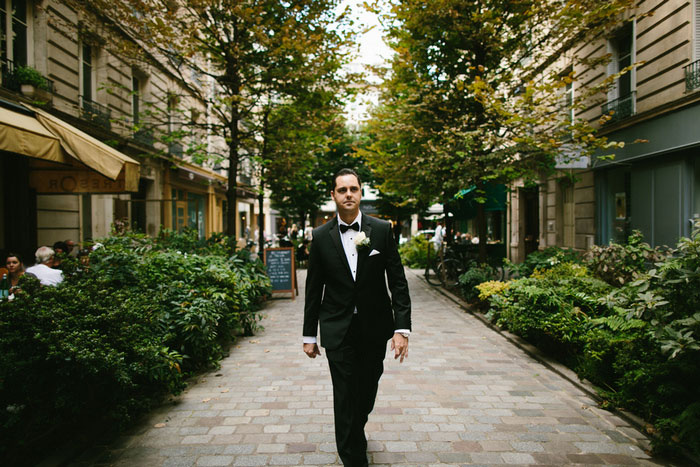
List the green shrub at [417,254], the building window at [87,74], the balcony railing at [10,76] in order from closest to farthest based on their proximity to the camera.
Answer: the balcony railing at [10,76], the building window at [87,74], the green shrub at [417,254]

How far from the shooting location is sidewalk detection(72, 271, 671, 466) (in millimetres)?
3363

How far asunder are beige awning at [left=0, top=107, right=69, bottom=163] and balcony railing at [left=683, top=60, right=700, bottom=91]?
38.3ft

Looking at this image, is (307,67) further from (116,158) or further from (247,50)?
(116,158)

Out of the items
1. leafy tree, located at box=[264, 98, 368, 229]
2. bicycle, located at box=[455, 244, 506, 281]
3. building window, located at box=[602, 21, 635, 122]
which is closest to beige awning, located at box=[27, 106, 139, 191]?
leafy tree, located at box=[264, 98, 368, 229]

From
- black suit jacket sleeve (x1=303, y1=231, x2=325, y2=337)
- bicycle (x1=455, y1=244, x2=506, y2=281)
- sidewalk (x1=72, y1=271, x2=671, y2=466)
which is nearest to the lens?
black suit jacket sleeve (x1=303, y1=231, x2=325, y2=337)

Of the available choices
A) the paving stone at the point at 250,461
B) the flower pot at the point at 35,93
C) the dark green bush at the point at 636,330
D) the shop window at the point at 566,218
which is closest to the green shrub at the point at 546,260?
the dark green bush at the point at 636,330

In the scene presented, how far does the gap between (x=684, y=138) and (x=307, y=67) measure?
8.33m

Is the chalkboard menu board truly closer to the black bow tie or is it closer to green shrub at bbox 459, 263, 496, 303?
green shrub at bbox 459, 263, 496, 303

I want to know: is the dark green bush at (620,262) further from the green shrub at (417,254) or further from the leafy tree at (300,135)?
the green shrub at (417,254)

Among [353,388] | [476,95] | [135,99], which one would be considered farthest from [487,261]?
[135,99]

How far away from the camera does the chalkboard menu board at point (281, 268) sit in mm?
11086

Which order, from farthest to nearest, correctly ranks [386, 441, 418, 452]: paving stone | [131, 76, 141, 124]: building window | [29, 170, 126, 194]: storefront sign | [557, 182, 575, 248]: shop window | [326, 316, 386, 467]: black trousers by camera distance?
[131, 76, 141, 124]: building window < [557, 182, 575, 248]: shop window < [29, 170, 126, 194]: storefront sign < [386, 441, 418, 452]: paving stone < [326, 316, 386, 467]: black trousers

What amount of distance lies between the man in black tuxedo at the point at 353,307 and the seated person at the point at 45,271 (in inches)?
149

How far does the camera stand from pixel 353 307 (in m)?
3.08
